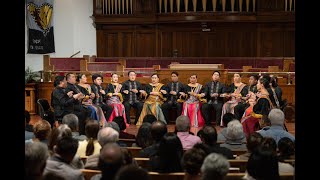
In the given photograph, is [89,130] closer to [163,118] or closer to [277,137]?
[277,137]

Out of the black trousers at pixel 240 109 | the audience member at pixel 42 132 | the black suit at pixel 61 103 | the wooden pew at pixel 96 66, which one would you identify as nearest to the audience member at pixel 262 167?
the audience member at pixel 42 132

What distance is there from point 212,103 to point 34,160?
275 inches

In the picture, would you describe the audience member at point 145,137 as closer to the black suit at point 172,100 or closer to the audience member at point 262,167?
the audience member at point 262,167

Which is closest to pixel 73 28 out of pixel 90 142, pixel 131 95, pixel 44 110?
pixel 131 95

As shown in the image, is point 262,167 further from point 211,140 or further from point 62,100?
point 62,100

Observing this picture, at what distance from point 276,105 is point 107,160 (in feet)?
18.5

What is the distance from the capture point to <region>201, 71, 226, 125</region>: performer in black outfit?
1007 centimetres

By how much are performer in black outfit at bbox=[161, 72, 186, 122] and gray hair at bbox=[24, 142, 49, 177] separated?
6.77m

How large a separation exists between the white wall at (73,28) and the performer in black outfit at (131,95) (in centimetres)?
492

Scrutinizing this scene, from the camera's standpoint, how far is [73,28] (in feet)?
50.4

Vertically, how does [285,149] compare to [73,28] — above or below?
below

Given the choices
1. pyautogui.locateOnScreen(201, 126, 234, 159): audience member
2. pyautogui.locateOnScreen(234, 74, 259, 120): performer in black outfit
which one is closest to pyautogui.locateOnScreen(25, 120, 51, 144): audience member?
pyautogui.locateOnScreen(201, 126, 234, 159): audience member

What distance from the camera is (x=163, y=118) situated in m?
10.1
